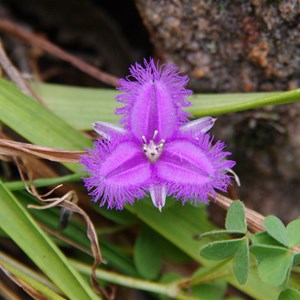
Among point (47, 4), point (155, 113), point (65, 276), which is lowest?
point (65, 276)

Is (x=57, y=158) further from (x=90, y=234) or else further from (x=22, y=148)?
(x=90, y=234)

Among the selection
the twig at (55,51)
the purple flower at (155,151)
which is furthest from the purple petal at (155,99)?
the twig at (55,51)

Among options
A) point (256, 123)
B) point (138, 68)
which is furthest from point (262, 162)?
point (138, 68)

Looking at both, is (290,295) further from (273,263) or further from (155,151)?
(155,151)

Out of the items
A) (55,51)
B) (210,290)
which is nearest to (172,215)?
(210,290)

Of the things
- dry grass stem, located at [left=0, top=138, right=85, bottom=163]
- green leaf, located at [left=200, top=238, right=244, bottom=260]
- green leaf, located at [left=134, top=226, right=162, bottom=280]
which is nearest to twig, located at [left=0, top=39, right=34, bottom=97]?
dry grass stem, located at [left=0, top=138, right=85, bottom=163]
